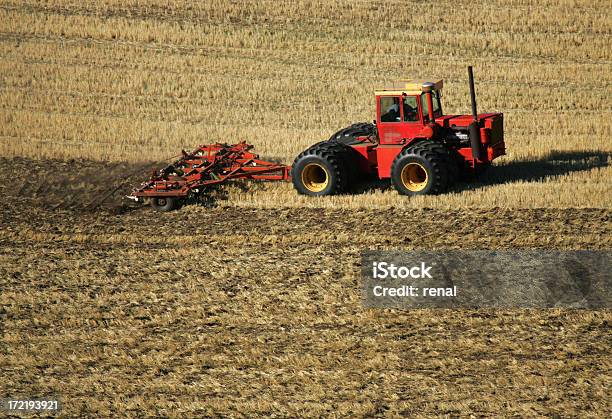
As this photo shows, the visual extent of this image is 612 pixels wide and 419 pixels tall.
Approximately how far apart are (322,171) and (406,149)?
161 centimetres

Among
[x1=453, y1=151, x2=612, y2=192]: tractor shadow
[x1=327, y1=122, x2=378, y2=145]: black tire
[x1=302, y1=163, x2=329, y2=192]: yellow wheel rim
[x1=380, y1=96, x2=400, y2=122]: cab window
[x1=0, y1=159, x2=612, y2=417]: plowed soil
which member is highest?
[x1=380, y1=96, x2=400, y2=122]: cab window

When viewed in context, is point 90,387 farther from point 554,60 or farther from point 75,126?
point 554,60

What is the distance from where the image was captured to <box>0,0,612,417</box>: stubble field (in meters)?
11.2

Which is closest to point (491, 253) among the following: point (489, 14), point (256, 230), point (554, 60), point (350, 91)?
point (256, 230)

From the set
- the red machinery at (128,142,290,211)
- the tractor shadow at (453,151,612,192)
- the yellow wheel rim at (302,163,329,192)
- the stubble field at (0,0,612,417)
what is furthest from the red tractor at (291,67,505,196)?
the red machinery at (128,142,290,211)

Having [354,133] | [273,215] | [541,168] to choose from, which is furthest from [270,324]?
[541,168]

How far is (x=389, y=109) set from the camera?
1861cm

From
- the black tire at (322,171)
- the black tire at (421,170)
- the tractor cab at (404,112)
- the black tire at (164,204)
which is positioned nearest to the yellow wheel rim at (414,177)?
the black tire at (421,170)

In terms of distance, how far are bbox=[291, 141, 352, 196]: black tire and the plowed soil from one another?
75 cm

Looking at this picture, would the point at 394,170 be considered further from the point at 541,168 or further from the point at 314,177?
the point at 541,168

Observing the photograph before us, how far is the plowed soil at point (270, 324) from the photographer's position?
10.8 metres

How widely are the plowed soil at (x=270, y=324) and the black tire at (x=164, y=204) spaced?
0.82 feet

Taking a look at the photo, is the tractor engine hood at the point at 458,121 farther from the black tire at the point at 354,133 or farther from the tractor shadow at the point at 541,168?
the black tire at the point at 354,133

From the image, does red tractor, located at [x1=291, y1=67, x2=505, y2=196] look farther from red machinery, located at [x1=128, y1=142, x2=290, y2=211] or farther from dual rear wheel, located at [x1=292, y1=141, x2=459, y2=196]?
red machinery, located at [x1=128, y1=142, x2=290, y2=211]
